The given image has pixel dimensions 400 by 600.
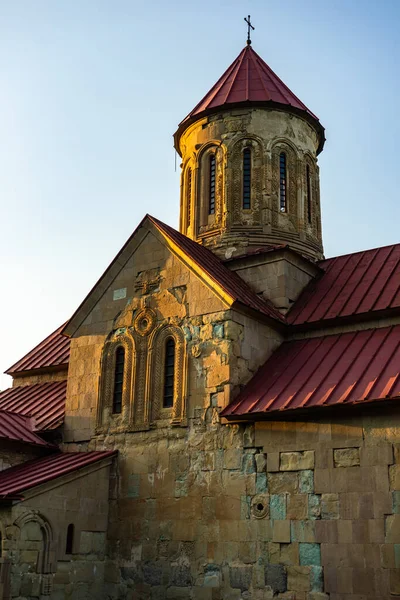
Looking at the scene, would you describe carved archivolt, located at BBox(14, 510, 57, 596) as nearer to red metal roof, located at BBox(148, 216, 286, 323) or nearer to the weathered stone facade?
red metal roof, located at BBox(148, 216, 286, 323)

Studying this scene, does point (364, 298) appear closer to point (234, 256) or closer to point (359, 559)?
point (234, 256)

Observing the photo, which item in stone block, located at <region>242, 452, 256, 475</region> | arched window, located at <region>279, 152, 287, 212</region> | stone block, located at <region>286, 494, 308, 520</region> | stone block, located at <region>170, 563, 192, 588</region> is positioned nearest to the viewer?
stone block, located at <region>286, 494, 308, 520</region>

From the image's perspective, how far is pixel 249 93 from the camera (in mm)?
18750

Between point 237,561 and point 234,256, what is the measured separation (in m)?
7.29

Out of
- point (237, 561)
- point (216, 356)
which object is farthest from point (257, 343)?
point (237, 561)

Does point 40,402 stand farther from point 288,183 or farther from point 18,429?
point 288,183

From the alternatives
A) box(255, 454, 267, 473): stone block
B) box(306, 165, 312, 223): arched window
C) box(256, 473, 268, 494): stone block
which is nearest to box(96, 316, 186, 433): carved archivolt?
box(255, 454, 267, 473): stone block

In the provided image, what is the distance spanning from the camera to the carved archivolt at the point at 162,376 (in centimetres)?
1397

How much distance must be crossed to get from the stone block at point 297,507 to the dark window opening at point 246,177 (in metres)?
8.20

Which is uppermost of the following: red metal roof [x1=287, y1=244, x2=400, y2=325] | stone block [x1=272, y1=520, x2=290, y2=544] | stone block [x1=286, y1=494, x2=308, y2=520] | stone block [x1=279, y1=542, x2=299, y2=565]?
red metal roof [x1=287, y1=244, x2=400, y2=325]

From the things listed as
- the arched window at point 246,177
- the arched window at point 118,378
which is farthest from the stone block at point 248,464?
the arched window at point 246,177

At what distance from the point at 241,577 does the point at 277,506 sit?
1.35m

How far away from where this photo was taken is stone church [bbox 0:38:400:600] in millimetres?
11586

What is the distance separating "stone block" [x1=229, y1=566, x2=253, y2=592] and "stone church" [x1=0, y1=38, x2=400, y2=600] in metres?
0.02
